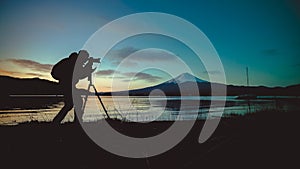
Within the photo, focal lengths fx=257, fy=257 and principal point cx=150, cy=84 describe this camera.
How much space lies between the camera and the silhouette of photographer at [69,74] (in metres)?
8.81

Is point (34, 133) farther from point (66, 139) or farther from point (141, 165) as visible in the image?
point (141, 165)

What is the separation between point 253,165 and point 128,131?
624 centimetres

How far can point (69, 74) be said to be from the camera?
8.86 metres

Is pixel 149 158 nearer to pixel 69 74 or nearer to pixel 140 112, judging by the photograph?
pixel 69 74

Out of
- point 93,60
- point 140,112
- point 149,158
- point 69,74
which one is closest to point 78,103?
point 69,74

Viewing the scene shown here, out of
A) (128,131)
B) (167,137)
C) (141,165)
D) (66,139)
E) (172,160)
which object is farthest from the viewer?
(128,131)

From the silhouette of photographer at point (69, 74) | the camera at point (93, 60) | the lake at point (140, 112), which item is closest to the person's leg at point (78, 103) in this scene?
the silhouette of photographer at point (69, 74)

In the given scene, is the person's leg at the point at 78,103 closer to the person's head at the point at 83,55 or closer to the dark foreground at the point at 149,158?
the dark foreground at the point at 149,158

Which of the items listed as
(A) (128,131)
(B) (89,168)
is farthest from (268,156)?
(A) (128,131)

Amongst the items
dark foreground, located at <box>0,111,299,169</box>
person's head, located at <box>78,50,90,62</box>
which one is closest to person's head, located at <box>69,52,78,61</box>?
person's head, located at <box>78,50,90,62</box>

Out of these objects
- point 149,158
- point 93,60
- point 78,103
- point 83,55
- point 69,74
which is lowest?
point 149,158

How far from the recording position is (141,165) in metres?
6.73

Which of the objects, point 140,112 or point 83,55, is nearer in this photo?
point 83,55

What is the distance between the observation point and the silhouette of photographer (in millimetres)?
8812
